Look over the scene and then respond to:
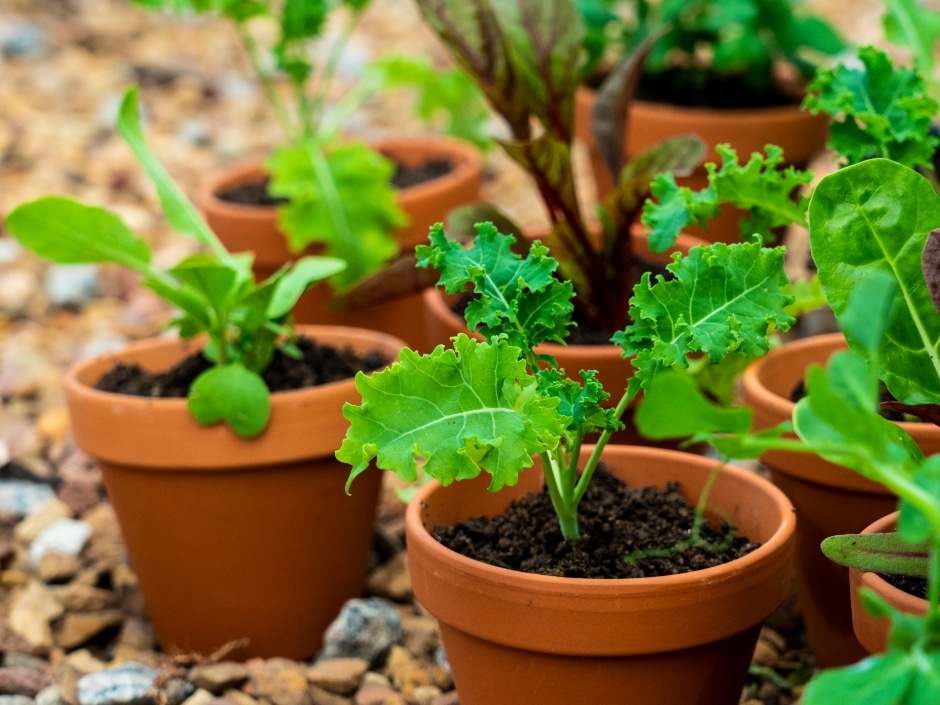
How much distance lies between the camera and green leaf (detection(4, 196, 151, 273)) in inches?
68.6

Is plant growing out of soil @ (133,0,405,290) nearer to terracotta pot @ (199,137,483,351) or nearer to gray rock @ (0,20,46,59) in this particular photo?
terracotta pot @ (199,137,483,351)

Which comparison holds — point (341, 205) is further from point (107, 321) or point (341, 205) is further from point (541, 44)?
point (107, 321)

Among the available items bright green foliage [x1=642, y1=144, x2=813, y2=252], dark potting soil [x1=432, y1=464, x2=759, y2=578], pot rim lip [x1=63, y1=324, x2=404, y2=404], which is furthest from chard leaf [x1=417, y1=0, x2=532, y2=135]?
dark potting soil [x1=432, y1=464, x2=759, y2=578]

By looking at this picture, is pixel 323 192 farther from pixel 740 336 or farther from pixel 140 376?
pixel 740 336

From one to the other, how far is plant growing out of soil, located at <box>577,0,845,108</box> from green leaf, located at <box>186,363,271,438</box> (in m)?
1.45

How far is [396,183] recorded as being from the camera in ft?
9.34

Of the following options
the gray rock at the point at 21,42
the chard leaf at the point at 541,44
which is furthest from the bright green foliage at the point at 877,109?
the gray rock at the point at 21,42

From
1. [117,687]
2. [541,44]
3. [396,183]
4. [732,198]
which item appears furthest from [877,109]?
[396,183]

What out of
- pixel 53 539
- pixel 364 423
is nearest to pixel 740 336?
pixel 364 423

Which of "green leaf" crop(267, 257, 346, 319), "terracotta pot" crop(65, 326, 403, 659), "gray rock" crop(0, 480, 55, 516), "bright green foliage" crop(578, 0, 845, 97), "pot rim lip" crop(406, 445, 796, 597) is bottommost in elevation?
"gray rock" crop(0, 480, 55, 516)

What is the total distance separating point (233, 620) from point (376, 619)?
0.69ft

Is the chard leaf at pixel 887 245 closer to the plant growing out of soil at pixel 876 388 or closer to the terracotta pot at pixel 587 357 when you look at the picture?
the plant growing out of soil at pixel 876 388

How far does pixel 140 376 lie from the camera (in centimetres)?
192

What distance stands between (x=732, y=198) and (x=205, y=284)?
0.70 m
